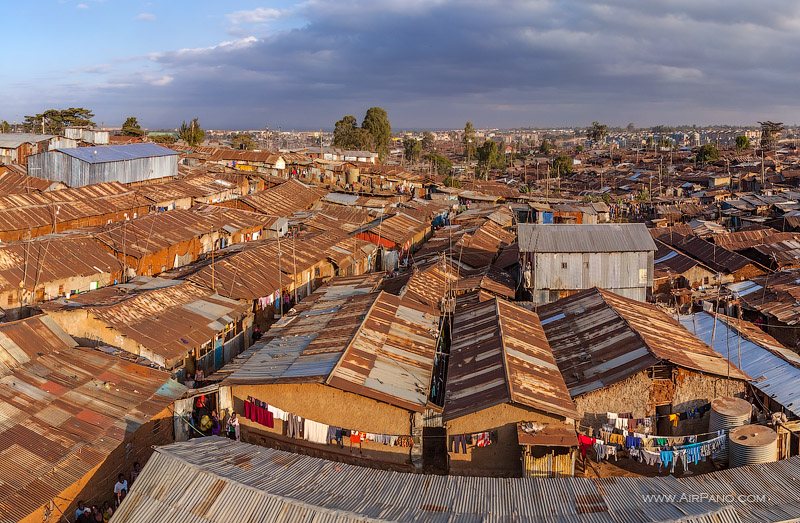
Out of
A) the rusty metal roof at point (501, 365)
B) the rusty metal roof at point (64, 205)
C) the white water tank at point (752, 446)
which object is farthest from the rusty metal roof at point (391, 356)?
the rusty metal roof at point (64, 205)

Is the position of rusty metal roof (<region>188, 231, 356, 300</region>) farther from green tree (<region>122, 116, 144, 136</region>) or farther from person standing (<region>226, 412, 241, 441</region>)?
green tree (<region>122, 116, 144, 136</region>)

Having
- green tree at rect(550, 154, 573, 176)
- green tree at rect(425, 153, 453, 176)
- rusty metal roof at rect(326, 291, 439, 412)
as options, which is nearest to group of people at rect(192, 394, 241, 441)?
rusty metal roof at rect(326, 291, 439, 412)

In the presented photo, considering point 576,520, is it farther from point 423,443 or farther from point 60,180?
point 60,180

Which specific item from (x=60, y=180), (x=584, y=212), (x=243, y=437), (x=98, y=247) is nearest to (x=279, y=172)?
(x=60, y=180)

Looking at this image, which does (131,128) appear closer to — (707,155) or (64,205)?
(64,205)

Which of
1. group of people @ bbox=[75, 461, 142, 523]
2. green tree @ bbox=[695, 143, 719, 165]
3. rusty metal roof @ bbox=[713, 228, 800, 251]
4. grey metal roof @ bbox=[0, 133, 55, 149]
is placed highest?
green tree @ bbox=[695, 143, 719, 165]

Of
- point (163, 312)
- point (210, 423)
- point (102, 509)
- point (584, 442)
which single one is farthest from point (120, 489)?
point (584, 442)
